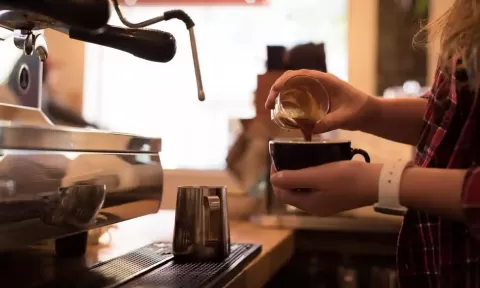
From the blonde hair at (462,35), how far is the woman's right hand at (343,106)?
0.14 meters

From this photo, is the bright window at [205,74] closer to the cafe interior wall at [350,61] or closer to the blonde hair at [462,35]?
the cafe interior wall at [350,61]

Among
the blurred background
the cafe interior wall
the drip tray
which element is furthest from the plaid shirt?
the blurred background

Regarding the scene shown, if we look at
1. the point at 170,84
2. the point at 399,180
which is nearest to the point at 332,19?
the point at 170,84

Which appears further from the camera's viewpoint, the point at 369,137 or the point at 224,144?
the point at 224,144

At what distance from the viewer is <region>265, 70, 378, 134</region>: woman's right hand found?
871mm

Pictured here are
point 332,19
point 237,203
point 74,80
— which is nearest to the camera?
point 237,203

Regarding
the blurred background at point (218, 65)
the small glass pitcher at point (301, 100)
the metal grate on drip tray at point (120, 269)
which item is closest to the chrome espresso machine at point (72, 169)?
the metal grate on drip tray at point (120, 269)

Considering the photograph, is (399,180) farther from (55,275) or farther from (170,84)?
(170,84)

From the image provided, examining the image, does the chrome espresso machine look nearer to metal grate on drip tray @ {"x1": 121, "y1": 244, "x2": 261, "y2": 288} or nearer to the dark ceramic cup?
metal grate on drip tray @ {"x1": 121, "y1": 244, "x2": 261, "y2": 288}

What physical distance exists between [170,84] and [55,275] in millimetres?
1361

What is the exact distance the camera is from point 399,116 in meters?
0.90

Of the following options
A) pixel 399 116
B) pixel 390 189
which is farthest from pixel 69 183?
pixel 399 116

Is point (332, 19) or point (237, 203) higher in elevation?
point (332, 19)

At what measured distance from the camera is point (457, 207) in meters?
0.63
